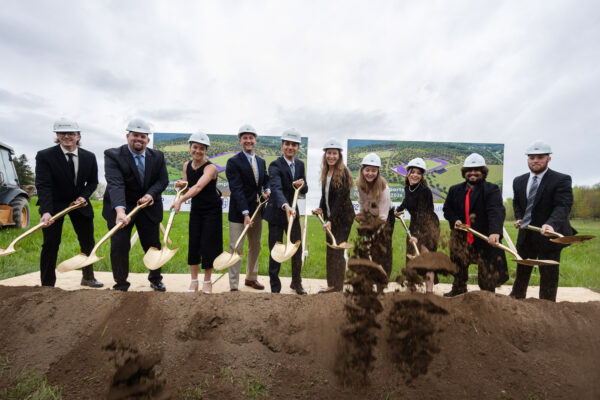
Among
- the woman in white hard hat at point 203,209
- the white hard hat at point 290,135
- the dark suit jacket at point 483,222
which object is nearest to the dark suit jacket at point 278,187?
the white hard hat at point 290,135

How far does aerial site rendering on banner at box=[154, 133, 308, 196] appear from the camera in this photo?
41.9ft

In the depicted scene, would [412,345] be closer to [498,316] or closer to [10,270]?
[498,316]

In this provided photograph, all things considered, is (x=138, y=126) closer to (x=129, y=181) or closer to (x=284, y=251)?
(x=129, y=181)

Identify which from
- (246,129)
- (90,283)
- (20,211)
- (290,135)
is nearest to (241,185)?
(246,129)

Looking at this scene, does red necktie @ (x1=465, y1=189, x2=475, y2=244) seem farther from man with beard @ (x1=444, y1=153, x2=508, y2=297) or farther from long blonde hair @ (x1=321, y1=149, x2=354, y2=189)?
long blonde hair @ (x1=321, y1=149, x2=354, y2=189)

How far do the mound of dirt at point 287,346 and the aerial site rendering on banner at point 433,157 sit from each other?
1089cm

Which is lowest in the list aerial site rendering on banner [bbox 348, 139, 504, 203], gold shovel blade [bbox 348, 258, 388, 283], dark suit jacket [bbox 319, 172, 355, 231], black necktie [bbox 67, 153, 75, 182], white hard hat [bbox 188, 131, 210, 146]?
gold shovel blade [bbox 348, 258, 388, 283]

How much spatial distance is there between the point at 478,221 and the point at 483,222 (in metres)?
0.05

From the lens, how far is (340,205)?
11.8 feet

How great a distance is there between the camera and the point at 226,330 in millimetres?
2066

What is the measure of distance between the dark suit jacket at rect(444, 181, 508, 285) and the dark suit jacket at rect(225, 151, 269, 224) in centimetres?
212

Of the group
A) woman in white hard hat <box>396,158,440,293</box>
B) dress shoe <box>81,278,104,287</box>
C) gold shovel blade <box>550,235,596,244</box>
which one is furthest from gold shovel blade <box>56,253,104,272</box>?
gold shovel blade <box>550,235,596,244</box>

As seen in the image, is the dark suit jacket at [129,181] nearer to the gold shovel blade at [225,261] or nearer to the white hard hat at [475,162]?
the gold shovel blade at [225,261]

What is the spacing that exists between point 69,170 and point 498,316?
399cm
